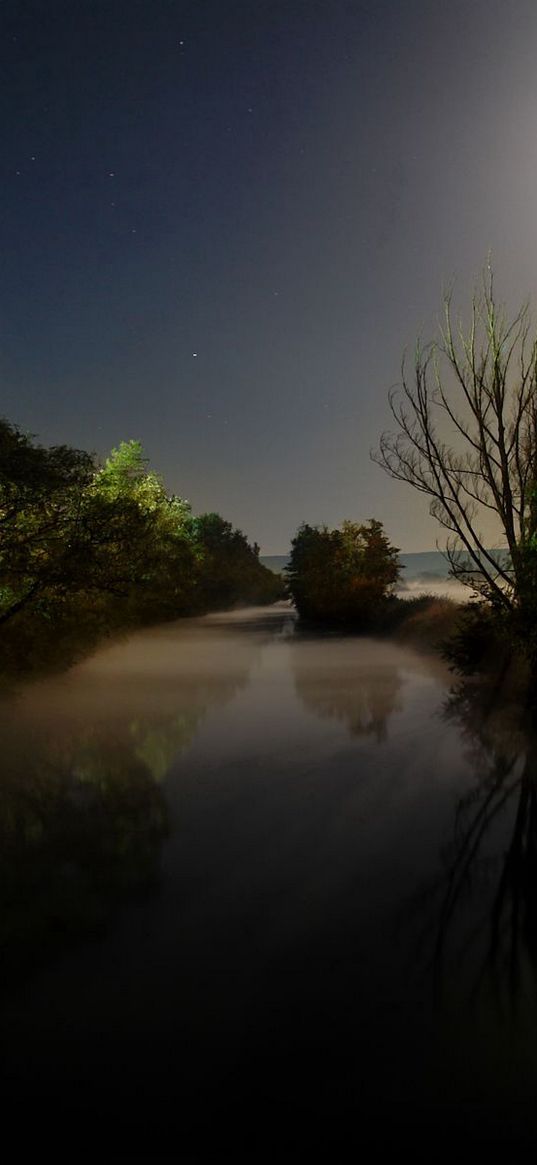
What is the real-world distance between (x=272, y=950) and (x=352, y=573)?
36482mm

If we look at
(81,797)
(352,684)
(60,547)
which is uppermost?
(60,547)

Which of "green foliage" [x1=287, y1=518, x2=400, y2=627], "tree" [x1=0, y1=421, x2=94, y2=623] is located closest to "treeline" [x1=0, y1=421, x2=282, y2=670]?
"tree" [x1=0, y1=421, x2=94, y2=623]

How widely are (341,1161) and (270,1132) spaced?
0.46 meters

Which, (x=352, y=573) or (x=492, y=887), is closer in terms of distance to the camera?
(x=492, y=887)

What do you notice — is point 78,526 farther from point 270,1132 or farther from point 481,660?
point 270,1132

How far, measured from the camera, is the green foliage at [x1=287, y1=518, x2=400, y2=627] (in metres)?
40.6

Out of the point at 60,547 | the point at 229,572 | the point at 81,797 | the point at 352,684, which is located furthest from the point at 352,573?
the point at 229,572

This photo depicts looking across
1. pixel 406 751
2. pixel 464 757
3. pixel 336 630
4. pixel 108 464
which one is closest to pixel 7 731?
pixel 406 751

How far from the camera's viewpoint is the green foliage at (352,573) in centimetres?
4062

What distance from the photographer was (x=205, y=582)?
73438 mm

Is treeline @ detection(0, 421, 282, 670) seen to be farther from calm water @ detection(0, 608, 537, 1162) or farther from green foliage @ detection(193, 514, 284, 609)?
green foliage @ detection(193, 514, 284, 609)

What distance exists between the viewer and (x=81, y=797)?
984 centimetres

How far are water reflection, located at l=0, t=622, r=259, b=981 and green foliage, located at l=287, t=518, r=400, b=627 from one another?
65.8ft

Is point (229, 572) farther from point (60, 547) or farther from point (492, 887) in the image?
point (492, 887)
